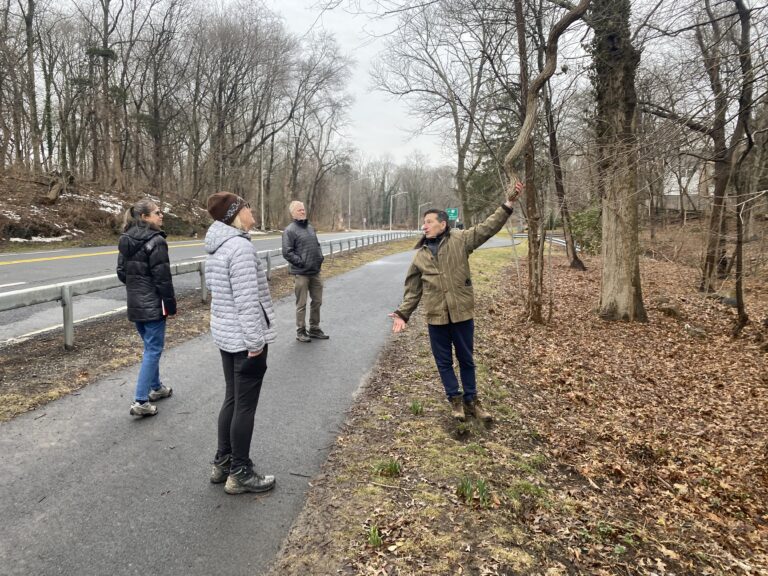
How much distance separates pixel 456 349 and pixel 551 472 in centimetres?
137

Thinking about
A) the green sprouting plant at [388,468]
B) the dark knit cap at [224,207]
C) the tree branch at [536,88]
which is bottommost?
the green sprouting plant at [388,468]

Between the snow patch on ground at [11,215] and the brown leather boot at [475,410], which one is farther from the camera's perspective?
the snow patch on ground at [11,215]

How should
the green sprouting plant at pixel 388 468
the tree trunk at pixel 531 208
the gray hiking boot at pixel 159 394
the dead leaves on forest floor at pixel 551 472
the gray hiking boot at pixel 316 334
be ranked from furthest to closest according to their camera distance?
the tree trunk at pixel 531 208
the gray hiking boot at pixel 316 334
the gray hiking boot at pixel 159 394
the green sprouting plant at pixel 388 468
the dead leaves on forest floor at pixel 551 472

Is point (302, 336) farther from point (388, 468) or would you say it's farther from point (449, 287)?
point (388, 468)

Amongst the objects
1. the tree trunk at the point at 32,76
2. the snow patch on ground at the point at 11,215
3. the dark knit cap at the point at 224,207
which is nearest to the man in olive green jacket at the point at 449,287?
the dark knit cap at the point at 224,207

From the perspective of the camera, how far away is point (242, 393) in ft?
10.9

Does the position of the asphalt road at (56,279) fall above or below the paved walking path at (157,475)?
above

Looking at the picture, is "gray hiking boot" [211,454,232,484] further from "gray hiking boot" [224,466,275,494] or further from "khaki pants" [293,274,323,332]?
"khaki pants" [293,274,323,332]

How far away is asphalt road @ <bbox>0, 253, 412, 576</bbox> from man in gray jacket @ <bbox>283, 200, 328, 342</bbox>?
1.39 m

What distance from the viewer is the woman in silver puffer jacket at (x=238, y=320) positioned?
10.5 feet

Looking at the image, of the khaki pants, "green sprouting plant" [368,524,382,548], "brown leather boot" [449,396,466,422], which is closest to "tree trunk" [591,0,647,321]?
the khaki pants

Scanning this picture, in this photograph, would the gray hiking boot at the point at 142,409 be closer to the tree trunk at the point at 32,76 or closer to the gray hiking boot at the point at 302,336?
the gray hiking boot at the point at 302,336

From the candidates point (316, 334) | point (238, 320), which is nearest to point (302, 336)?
point (316, 334)

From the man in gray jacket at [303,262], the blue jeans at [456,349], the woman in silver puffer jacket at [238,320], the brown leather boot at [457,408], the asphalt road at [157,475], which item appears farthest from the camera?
the man in gray jacket at [303,262]
